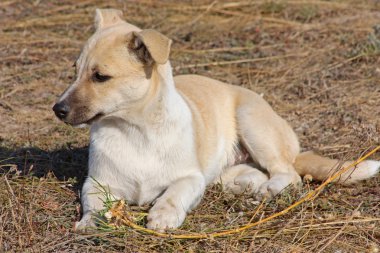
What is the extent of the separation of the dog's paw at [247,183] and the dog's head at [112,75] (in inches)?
47.0

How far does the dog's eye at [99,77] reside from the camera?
441cm

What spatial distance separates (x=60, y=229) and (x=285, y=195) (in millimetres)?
1630

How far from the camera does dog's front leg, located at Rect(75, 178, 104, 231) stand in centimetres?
427

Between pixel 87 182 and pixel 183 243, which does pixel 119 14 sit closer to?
pixel 87 182

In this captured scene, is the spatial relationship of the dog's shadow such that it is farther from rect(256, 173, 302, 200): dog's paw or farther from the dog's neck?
rect(256, 173, 302, 200): dog's paw

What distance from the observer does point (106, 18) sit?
508 centimetres

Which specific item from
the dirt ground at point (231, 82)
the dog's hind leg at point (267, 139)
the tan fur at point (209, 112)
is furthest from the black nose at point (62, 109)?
the dog's hind leg at point (267, 139)

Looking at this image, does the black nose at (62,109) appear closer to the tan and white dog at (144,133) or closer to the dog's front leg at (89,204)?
the tan and white dog at (144,133)

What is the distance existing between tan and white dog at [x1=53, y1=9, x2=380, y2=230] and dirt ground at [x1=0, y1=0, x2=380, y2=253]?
0.18m

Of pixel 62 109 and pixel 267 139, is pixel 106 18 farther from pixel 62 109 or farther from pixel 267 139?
pixel 267 139

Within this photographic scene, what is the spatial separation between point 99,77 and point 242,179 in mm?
1562

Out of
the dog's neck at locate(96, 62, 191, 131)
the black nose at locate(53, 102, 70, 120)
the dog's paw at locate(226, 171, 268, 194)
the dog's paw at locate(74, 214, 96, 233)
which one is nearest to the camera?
the dog's paw at locate(74, 214, 96, 233)

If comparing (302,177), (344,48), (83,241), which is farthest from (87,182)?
(344,48)

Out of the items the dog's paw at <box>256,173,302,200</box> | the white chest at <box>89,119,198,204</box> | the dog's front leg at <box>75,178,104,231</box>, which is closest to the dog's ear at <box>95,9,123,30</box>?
the white chest at <box>89,119,198,204</box>
